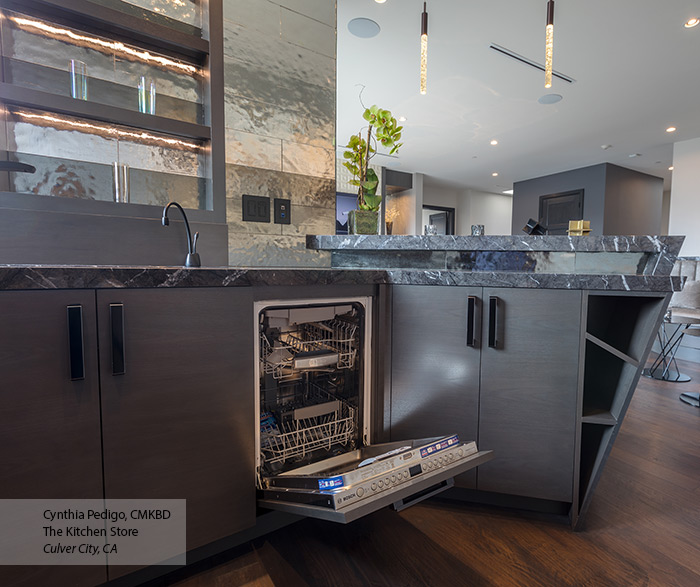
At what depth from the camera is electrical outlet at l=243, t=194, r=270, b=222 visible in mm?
1773

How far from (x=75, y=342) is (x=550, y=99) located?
4.82m

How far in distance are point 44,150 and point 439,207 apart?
9.43 meters

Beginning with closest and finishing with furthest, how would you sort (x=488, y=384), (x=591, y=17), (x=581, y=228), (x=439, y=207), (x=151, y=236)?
1. (x=488, y=384)
2. (x=151, y=236)
3. (x=581, y=228)
4. (x=591, y=17)
5. (x=439, y=207)

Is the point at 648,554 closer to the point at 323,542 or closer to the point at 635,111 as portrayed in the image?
the point at 323,542

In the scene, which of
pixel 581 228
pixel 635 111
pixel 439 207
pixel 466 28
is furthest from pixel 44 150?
pixel 439 207

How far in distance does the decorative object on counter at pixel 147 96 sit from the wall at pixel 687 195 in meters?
6.84

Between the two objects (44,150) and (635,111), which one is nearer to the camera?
(44,150)

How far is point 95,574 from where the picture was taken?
909mm

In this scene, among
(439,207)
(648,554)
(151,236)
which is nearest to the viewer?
(648,554)

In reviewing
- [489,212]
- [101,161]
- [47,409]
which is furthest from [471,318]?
[489,212]

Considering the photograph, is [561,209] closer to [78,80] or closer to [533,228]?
[533,228]

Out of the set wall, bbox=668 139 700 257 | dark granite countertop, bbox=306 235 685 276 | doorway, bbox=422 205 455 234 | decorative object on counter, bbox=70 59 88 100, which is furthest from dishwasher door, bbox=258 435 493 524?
doorway, bbox=422 205 455 234

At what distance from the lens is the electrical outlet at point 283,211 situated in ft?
6.14

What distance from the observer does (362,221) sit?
185 cm
